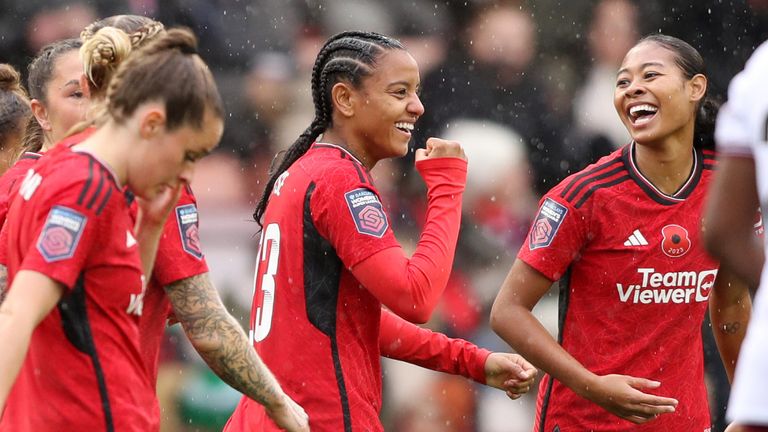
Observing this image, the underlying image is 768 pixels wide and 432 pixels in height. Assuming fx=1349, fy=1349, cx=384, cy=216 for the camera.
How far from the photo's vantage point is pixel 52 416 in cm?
330

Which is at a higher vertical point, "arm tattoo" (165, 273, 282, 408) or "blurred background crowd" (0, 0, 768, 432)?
"blurred background crowd" (0, 0, 768, 432)

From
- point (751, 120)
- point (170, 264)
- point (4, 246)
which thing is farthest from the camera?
point (4, 246)

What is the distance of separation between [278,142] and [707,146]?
10.4 feet

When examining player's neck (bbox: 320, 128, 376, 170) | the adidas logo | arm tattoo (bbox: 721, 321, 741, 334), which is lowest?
player's neck (bbox: 320, 128, 376, 170)

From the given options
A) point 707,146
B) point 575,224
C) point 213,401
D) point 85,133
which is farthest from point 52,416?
point 213,401

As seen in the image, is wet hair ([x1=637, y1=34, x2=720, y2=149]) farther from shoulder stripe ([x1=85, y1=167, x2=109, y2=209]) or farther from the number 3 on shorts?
shoulder stripe ([x1=85, y1=167, x2=109, y2=209])

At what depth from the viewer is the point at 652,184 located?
4.77 meters

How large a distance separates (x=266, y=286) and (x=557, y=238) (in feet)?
3.48

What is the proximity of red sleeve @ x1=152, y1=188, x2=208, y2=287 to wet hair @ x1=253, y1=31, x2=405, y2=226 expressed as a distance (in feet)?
2.97

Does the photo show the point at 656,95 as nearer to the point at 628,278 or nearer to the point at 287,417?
the point at 628,278

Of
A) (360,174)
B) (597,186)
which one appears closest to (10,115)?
(360,174)

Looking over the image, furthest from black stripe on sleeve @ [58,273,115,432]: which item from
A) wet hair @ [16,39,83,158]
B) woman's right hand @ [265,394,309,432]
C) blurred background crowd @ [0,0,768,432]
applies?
blurred background crowd @ [0,0,768,432]

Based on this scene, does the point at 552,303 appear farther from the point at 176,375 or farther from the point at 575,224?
the point at 575,224

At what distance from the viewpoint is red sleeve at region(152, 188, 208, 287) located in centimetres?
361
